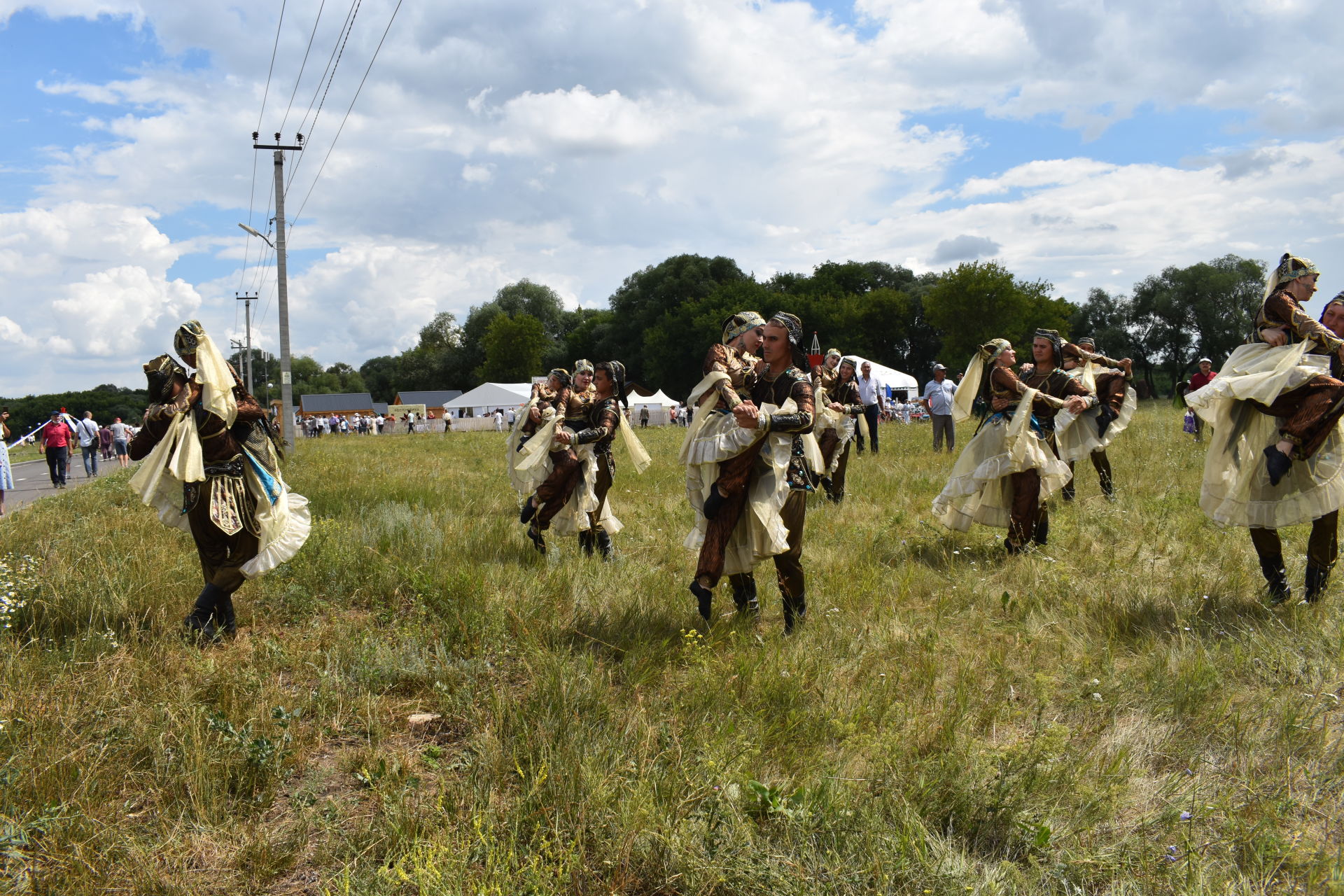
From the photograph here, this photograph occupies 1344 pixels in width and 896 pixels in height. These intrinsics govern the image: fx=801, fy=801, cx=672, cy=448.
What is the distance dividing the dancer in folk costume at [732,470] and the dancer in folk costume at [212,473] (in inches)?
103

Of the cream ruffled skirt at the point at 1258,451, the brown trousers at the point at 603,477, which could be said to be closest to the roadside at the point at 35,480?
the brown trousers at the point at 603,477

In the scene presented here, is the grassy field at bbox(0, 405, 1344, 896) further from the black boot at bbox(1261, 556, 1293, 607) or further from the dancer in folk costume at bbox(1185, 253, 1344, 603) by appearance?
the dancer in folk costume at bbox(1185, 253, 1344, 603)

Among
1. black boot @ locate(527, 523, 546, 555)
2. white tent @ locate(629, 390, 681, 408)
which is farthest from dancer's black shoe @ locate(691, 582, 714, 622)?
white tent @ locate(629, 390, 681, 408)

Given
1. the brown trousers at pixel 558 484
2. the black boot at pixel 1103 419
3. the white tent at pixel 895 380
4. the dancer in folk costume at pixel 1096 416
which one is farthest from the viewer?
the white tent at pixel 895 380

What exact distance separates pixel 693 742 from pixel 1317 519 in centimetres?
412

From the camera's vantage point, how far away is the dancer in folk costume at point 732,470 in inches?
183

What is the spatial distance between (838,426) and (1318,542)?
516cm

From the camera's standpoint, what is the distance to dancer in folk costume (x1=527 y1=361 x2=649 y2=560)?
7297 millimetres

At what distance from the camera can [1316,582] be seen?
498 cm

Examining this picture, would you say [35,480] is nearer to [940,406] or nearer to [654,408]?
[940,406]

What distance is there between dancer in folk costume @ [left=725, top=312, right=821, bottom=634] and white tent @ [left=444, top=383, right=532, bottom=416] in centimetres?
5321

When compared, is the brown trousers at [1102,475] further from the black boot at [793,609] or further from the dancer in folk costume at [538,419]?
the dancer in folk costume at [538,419]

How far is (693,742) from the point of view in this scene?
3.35 metres

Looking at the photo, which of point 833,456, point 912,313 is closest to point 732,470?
point 833,456
